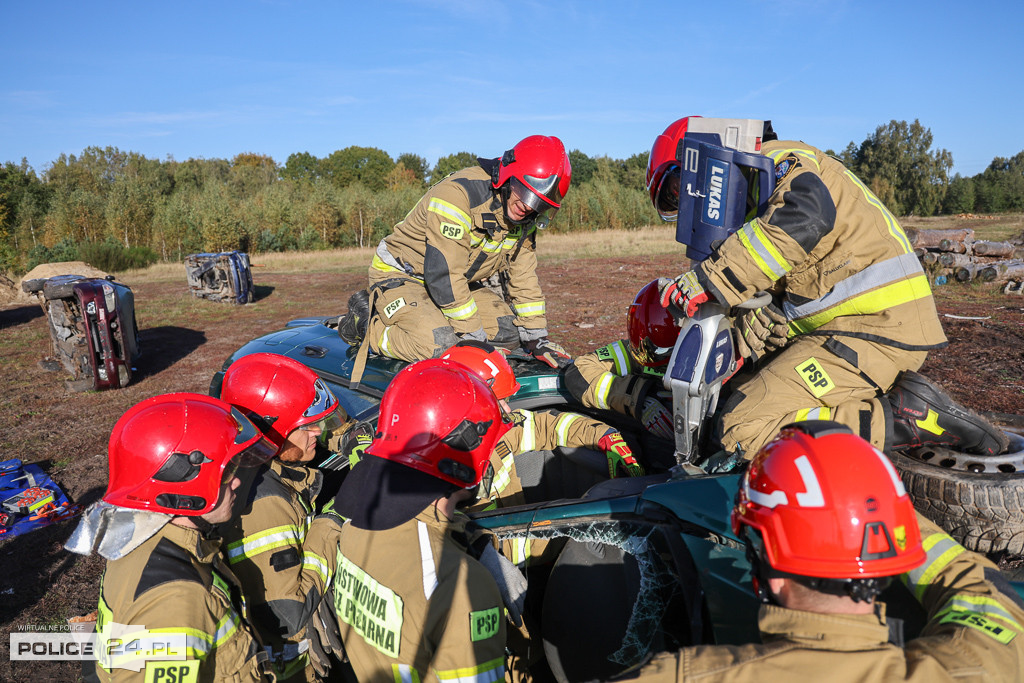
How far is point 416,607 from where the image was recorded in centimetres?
171

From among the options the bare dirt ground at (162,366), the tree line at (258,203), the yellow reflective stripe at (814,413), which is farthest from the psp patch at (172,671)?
the tree line at (258,203)

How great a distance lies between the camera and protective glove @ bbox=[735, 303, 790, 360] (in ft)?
9.75

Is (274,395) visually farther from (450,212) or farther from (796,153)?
(796,153)

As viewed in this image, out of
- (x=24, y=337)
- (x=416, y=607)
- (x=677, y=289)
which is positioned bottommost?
(x=24, y=337)

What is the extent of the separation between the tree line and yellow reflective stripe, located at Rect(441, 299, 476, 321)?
26.4 m

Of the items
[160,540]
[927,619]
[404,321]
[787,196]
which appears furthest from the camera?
[404,321]

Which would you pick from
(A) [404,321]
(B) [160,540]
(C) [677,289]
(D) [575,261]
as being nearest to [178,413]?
(B) [160,540]

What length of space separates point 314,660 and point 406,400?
3.31 ft

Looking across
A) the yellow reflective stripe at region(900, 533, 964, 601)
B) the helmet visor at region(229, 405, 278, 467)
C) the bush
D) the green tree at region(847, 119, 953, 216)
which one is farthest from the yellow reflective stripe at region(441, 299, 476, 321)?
the green tree at region(847, 119, 953, 216)

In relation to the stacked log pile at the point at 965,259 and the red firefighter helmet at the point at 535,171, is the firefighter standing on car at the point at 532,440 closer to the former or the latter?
the red firefighter helmet at the point at 535,171

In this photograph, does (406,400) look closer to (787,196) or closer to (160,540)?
(160,540)

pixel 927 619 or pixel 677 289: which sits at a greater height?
pixel 677 289

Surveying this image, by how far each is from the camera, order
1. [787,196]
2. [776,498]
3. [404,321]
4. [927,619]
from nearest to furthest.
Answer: [776,498] → [927,619] → [787,196] → [404,321]

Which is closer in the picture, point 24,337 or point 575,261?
point 24,337
